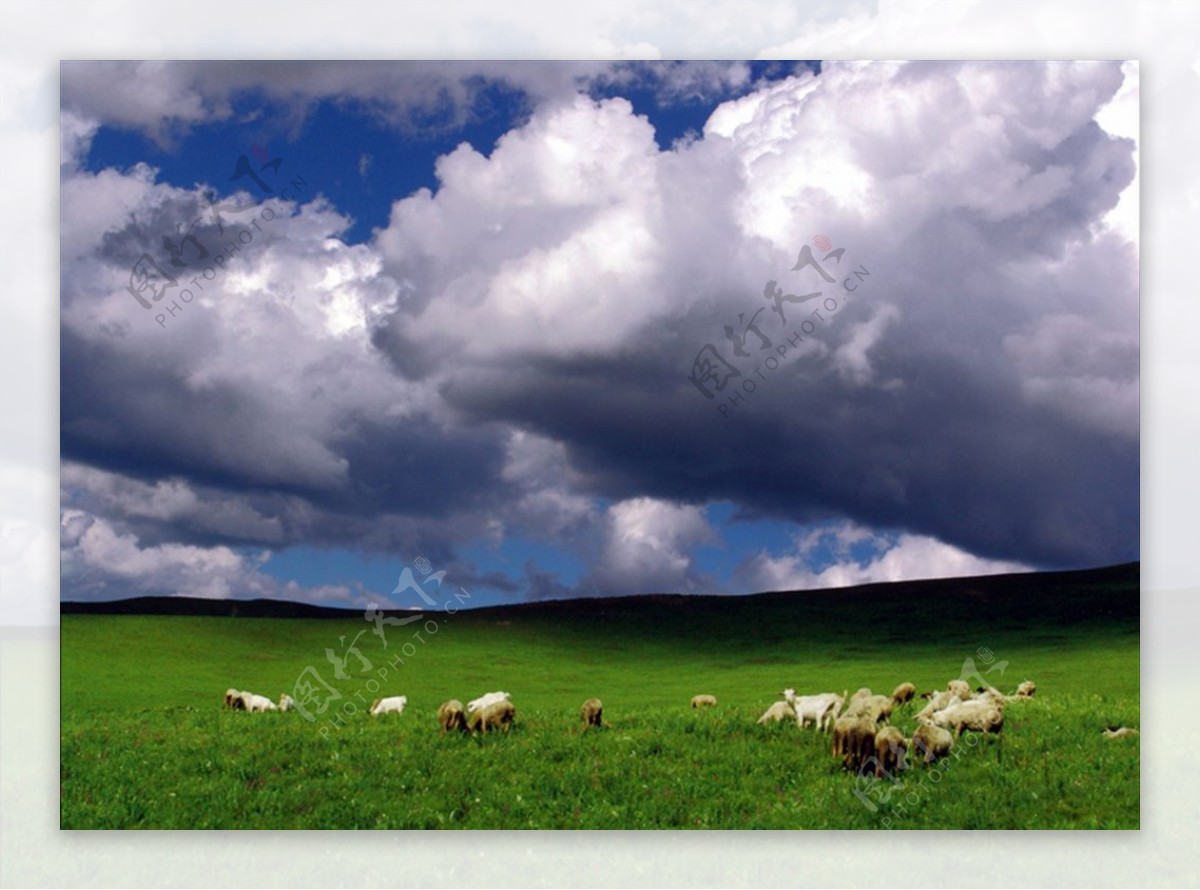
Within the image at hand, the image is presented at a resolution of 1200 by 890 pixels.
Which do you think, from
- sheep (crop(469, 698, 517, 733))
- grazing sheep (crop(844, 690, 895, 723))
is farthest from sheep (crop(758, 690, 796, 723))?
sheep (crop(469, 698, 517, 733))

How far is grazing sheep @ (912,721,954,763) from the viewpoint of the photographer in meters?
14.4

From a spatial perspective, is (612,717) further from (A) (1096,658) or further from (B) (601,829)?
(A) (1096,658)

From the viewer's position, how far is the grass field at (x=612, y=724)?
1438 cm

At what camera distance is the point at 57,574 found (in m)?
15.1

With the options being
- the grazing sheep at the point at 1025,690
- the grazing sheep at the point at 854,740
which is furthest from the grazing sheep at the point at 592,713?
the grazing sheep at the point at 1025,690

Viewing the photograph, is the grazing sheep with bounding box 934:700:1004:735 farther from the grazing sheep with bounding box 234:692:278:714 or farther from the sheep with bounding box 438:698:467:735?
the grazing sheep with bounding box 234:692:278:714

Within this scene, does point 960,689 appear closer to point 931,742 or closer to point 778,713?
point 931,742

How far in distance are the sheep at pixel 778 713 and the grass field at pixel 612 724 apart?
0.74 ft

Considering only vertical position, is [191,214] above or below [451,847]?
above

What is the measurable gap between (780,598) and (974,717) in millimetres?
3438

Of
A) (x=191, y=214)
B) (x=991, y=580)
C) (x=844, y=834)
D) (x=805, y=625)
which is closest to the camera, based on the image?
(x=844, y=834)

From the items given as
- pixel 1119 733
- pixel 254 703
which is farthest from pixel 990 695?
pixel 254 703

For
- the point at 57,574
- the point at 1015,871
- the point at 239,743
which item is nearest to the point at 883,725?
the point at 1015,871

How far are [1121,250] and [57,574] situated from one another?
16.3m
